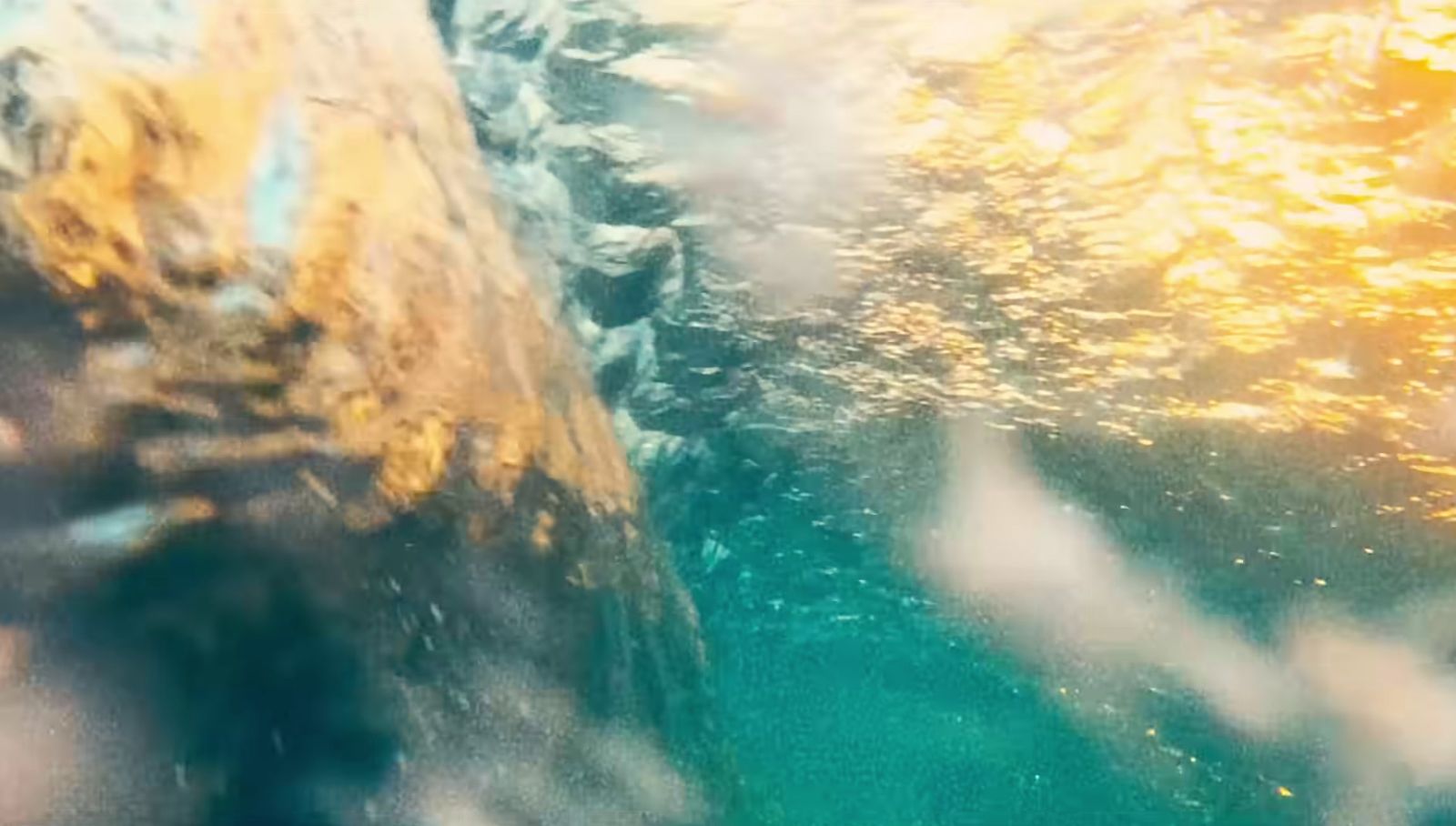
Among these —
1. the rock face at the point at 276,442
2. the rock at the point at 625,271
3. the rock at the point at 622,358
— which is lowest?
the rock at the point at 622,358

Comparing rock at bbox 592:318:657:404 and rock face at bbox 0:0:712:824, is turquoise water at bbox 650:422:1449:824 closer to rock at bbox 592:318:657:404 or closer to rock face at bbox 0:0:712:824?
rock at bbox 592:318:657:404

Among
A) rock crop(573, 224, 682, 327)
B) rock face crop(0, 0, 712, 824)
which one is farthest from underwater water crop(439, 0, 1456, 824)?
rock face crop(0, 0, 712, 824)

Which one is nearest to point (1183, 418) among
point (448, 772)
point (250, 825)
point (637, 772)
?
point (637, 772)

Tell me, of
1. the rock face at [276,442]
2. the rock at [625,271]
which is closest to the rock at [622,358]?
the rock at [625,271]

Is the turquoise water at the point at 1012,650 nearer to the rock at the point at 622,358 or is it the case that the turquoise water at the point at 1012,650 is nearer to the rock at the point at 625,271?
the rock at the point at 622,358

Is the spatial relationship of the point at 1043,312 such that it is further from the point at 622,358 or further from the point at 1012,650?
the point at 1012,650
